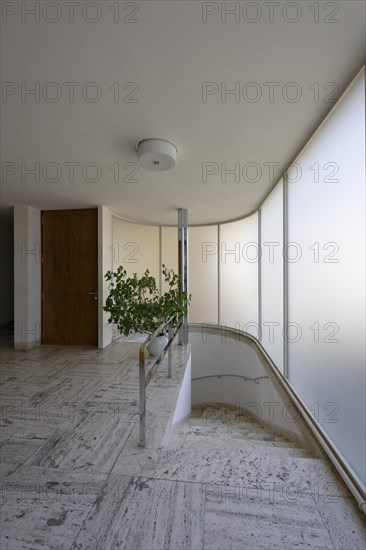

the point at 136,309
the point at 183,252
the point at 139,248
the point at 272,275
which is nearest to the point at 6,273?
the point at 139,248

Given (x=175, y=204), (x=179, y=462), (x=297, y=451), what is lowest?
(x=297, y=451)

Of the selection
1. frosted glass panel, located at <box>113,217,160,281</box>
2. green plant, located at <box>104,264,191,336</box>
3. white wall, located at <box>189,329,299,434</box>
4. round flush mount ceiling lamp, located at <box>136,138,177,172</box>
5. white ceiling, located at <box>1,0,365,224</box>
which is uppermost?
white ceiling, located at <box>1,0,365,224</box>

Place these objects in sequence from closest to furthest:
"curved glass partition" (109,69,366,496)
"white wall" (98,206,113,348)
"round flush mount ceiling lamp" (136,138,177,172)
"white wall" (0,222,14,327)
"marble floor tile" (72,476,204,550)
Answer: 1. "marble floor tile" (72,476,204,550)
2. "curved glass partition" (109,69,366,496)
3. "round flush mount ceiling lamp" (136,138,177,172)
4. "white wall" (98,206,113,348)
5. "white wall" (0,222,14,327)

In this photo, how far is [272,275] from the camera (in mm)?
3488

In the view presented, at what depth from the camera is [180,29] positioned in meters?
1.18

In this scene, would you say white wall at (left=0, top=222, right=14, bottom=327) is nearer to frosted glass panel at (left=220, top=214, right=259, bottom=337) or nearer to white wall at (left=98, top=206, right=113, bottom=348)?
white wall at (left=98, top=206, right=113, bottom=348)

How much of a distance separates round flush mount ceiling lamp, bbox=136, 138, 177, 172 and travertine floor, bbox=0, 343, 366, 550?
2.07m

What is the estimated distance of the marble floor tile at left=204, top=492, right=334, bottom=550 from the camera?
1114 millimetres

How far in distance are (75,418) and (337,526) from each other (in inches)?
71.2

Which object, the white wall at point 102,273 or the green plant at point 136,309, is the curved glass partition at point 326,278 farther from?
the white wall at point 102,273

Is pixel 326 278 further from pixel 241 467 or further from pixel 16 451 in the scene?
pixel 16 451

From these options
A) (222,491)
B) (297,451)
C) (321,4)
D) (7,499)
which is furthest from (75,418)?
(321,4)

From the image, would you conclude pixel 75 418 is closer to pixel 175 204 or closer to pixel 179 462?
pixel 179 462

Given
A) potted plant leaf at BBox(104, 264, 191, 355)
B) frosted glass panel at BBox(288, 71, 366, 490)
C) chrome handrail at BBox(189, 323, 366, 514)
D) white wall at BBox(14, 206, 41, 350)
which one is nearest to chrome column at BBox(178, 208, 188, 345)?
potted plant leaf at BBox(104, 264, 191, 355)
